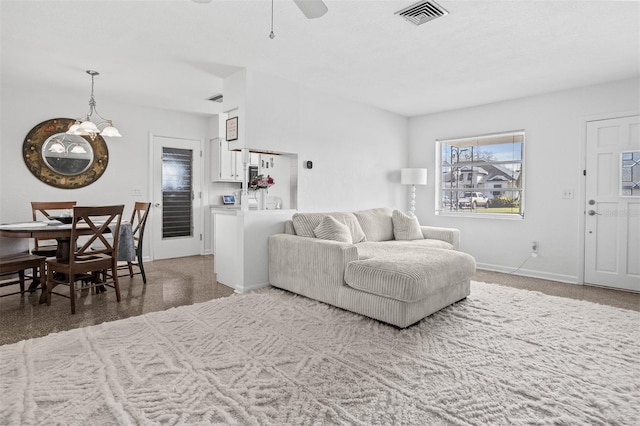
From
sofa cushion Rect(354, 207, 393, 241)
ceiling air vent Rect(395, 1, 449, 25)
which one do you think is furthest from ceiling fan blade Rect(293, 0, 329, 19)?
sofa cushion Rect(354, 207, 393, 241)

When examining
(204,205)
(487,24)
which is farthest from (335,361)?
(204,205)

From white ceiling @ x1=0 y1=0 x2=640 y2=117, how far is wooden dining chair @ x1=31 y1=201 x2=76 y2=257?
4.93 ft

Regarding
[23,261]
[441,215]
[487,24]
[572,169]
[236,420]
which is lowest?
[236,420]

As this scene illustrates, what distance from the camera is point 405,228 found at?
4820 millimetres

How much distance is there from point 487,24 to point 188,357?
3.31 meters

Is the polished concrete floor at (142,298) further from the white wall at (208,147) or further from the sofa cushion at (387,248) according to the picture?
the white wall at (208,147)

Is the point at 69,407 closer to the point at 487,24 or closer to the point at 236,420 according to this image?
the point at 236,420

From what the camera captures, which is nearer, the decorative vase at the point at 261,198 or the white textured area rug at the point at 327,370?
the white textured area rug at the point at 327,370

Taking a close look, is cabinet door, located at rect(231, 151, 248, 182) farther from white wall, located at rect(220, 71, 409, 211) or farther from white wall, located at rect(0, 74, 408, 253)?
white wall, located at rect(220, 71, 409, 211)

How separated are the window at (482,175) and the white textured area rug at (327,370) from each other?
92.1 inches

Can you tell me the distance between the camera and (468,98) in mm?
4953

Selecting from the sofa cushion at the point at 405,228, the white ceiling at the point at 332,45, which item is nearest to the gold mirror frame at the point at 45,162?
the white ceiling at the point at 332,45

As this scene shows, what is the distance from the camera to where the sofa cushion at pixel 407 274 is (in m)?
2.71

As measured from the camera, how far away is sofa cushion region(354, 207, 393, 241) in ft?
15.3
